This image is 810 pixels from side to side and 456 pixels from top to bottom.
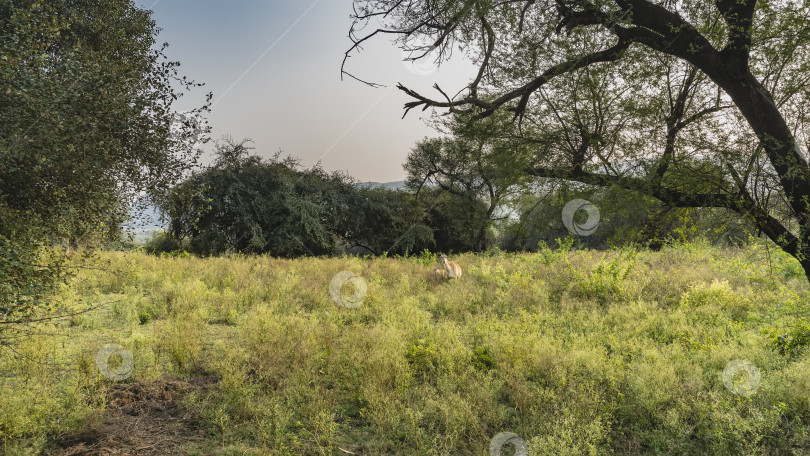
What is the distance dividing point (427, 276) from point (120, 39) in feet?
36.8

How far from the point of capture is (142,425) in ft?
17.1

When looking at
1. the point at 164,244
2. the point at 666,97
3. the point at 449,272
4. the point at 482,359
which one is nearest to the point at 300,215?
the point at 164,244

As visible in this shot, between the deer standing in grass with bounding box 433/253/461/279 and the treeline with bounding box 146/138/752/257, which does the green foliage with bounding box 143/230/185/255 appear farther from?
the deer standing in grass with bounding box 433/253/461/279

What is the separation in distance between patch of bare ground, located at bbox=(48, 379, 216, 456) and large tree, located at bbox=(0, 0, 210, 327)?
157cm

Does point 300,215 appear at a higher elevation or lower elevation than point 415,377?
higher

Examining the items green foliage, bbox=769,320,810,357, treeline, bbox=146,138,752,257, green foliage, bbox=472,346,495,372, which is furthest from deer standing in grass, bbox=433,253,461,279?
green foliage, bbox=769,320,810,357

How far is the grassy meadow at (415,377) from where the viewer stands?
4879mm

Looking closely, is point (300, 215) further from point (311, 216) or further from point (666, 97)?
point (666, 97)

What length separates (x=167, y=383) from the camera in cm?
629

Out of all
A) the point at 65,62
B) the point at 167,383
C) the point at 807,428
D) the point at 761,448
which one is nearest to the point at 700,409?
the point at 761,448

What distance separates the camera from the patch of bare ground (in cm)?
472

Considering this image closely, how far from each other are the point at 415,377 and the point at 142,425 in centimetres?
370

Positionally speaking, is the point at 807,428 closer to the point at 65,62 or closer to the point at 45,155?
the point at 45,155

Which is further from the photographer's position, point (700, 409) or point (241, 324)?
point (241, 324)
